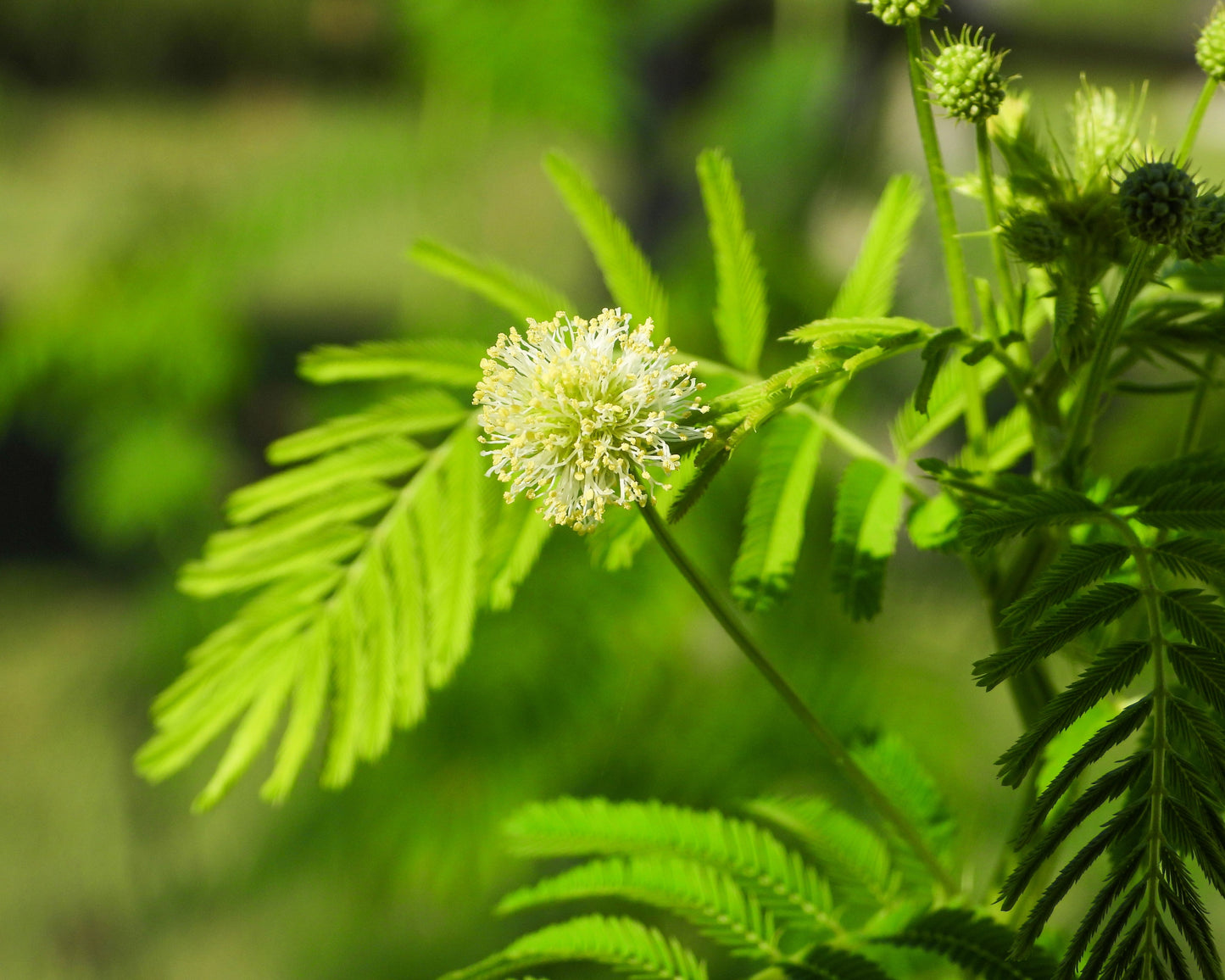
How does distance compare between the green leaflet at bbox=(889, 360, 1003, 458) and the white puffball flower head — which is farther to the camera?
the green leaflet at bbox=(889, 360, 1003, 458)

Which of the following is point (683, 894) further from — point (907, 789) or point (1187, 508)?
point (1187, 508)

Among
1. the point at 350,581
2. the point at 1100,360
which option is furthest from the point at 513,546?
the point at 1100,360

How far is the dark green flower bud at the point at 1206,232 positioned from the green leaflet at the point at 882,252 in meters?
0.23

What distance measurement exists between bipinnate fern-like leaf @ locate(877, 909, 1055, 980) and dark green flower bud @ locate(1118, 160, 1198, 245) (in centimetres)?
31

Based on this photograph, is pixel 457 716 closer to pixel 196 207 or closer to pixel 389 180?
pixel 389 180

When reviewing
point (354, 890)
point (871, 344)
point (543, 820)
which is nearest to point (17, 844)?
point (354, 890)

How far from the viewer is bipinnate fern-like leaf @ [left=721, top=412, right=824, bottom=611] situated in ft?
1.76

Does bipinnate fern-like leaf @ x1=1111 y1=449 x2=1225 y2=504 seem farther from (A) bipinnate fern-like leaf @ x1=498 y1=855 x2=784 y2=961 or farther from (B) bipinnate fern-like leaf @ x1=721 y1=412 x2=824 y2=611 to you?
(A) bipinnate fern-like leaf @ x1=498 y1=855 x2=784 y2=961

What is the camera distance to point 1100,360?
1.32ft

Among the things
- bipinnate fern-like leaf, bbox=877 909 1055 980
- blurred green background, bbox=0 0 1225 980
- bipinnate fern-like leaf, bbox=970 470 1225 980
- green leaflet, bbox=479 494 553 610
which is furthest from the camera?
blurred green background, bbox=0 0 1225 980

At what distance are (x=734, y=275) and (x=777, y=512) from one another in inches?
5.7

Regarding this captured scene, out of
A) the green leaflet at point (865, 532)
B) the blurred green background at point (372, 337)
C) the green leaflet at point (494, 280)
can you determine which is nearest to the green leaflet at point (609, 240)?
the green leaflet at point (494, 280)

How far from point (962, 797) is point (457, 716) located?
0.73 metres

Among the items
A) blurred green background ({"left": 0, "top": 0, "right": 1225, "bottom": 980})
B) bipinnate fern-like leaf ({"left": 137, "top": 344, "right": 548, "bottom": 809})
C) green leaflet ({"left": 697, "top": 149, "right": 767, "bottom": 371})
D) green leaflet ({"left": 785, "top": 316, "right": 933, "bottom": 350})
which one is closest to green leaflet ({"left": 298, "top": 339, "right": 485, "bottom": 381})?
bipinnate fern-like leaf ({"left": 137, "top": 344, "right": 548, "bottom": 809})
